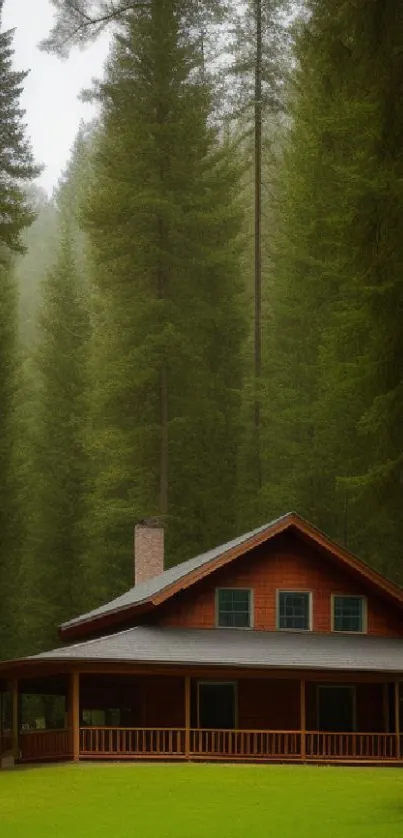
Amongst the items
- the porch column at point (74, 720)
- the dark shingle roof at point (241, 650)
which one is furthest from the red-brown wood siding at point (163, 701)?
the porch column at point (74, 720)

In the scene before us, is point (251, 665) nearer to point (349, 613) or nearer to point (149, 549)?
point (349, 613)

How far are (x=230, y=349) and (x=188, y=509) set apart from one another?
568 cm

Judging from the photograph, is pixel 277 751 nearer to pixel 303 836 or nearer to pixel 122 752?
pixel 122 752

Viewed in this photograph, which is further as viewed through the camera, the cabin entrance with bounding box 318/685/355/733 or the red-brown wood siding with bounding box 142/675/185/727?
the cabin entrance with bounding box 318/685/355/733

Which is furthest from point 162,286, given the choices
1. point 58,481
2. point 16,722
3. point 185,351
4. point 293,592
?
point 16,722

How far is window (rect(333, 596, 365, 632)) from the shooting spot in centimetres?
3616

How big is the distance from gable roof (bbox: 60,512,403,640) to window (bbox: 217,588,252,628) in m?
0.99

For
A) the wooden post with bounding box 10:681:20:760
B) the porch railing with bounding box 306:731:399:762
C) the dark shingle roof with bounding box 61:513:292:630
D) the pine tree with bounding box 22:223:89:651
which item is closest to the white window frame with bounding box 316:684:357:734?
the porch railing with bounding box 306:731:399:762

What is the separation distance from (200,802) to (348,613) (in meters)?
14.1

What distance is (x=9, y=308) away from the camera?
56.3m

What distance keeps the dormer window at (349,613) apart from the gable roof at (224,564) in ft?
2.60

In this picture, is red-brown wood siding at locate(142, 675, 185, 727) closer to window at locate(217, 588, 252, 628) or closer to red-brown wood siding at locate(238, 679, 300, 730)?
red-brown wood siding at locate(238, 679, 300, 730)

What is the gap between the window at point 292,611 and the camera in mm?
35984

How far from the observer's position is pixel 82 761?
103 ft
